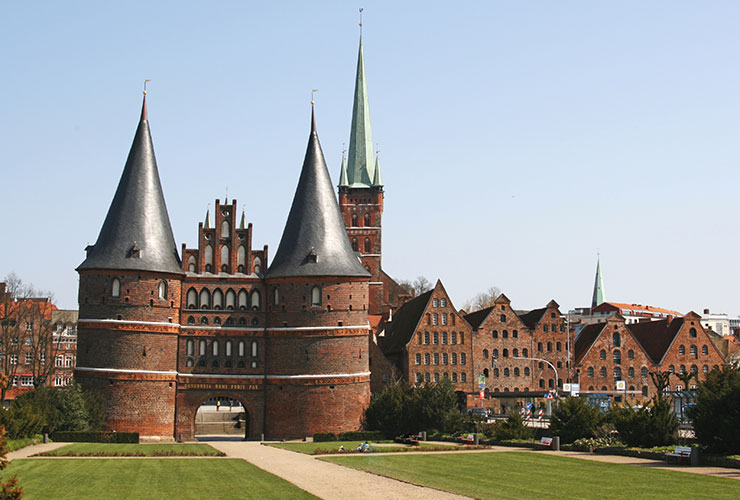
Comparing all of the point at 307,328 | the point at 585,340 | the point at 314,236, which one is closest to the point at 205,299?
the point at 307,328

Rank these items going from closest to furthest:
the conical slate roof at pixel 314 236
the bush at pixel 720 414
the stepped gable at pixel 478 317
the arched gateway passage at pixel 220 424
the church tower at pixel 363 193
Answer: the bush at pixel 720 414 < the conical slate roof at pixel 314 236 < the arched gateway passage at pixel 220 424 < the stepped gable at pixel 478 317 < the church tower at pixel 363 193

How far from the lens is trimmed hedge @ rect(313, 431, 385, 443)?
5500 centimetres

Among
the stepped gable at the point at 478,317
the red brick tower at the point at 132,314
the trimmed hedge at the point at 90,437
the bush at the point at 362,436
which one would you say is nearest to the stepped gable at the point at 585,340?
the stepped gable at the point at 478,317

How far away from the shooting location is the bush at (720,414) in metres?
33.5

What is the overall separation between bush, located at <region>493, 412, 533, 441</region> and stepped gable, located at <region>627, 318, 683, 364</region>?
45.7 metres

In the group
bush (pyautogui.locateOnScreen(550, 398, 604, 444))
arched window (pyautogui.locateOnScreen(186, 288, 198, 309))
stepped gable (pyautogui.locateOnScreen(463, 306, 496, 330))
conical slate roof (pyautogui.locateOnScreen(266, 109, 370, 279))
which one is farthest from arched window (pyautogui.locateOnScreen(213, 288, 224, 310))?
stepped gable (pyautogui.locateOnScreen(463, 306, 496, 330))

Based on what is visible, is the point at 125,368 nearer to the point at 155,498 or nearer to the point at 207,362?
the point at 207,362

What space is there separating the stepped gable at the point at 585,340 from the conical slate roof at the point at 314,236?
3515 cm

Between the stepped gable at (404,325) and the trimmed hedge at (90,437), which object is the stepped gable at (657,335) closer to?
the stepped gable at (404,325)

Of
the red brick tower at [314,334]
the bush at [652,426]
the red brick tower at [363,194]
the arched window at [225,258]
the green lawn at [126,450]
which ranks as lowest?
the green lawn at [126,450]

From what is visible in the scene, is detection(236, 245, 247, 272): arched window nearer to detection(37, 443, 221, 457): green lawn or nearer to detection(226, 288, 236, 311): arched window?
detection(226, 288, 236, 311): arched window

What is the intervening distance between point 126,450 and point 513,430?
65.0 ft

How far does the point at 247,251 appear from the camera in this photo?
61.5 m

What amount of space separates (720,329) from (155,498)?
193m
